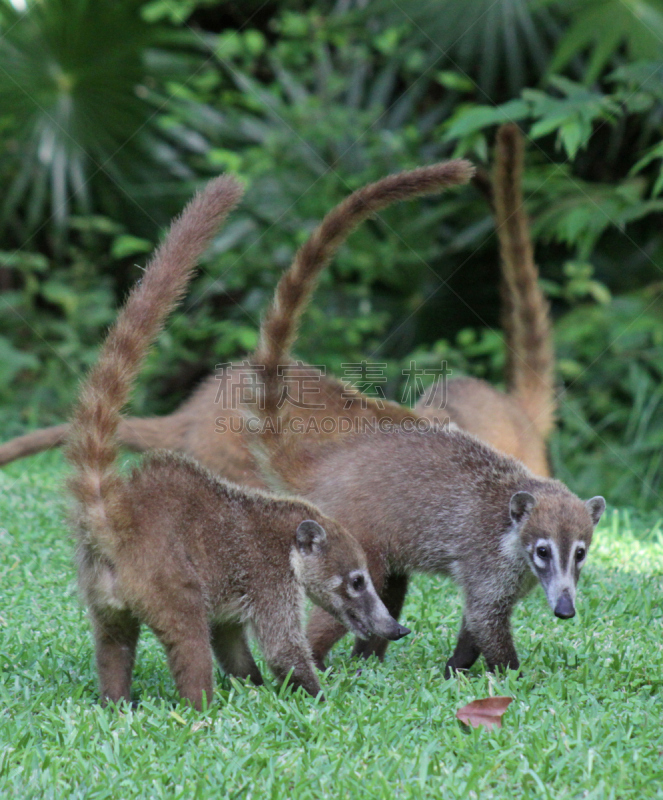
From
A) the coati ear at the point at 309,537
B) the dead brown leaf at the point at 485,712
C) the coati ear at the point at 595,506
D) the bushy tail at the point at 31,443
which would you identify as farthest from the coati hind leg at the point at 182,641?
the bushy tail at the point at 31,443

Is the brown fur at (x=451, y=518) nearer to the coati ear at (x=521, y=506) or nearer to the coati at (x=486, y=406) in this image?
the coati ear at (x=521, y=506)

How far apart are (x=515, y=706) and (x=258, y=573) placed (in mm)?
848

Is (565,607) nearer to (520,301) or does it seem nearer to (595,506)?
(595,506)

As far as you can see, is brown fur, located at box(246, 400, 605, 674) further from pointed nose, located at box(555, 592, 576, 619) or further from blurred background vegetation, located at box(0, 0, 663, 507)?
blurred background vegetation, located at box(0, 0, 663, 507)

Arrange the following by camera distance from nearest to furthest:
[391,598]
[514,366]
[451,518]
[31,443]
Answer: [451,518], [391,598], [31,443], [514,366]

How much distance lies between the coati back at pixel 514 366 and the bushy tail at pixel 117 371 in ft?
7.56

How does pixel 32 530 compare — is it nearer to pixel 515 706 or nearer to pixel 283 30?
pixel 515 706

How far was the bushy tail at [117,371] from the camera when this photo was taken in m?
2.67

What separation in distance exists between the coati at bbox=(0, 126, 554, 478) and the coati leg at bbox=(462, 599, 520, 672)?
1.28 m

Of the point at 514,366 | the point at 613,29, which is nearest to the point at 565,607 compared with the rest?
the point at 514,366

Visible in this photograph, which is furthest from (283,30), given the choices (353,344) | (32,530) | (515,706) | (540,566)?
(515,706)

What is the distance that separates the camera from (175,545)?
269cm

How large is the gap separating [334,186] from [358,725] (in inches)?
223

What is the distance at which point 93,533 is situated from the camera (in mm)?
2617
